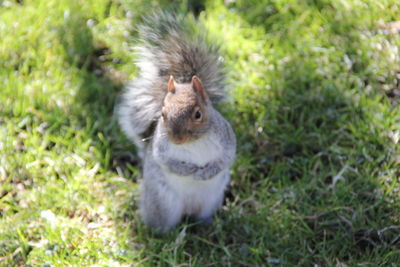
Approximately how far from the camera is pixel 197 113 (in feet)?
6.08

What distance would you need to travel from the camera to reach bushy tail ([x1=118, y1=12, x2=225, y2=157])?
2.09 meters

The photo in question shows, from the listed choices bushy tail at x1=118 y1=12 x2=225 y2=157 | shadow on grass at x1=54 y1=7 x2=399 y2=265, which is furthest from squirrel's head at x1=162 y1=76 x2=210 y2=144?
shadow on grass at x1=54 y1=7 x2=399 y2=265

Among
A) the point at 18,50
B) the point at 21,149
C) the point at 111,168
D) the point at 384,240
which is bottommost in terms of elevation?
the point at 384,240

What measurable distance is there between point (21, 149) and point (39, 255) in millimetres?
631

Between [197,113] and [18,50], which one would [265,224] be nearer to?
[197,113]

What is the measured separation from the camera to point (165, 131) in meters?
1.87

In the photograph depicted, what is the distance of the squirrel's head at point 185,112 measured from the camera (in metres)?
1.79

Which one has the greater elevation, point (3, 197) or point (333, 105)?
point (3, 197)

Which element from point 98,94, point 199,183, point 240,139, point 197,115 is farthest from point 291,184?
point 98,94

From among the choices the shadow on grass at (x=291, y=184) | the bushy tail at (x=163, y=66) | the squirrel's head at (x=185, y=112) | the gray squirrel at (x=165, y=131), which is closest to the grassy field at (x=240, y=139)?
the shadow on grass at (x=291, y=184)

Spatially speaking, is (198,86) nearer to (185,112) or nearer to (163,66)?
(185,112)

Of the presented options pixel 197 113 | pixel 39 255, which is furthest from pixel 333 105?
pixel 39 255

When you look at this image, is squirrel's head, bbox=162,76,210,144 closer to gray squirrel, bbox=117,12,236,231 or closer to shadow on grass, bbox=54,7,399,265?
gray squirrel, bbox=117,12,236,231

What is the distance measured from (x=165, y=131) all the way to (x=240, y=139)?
2.26 feet
